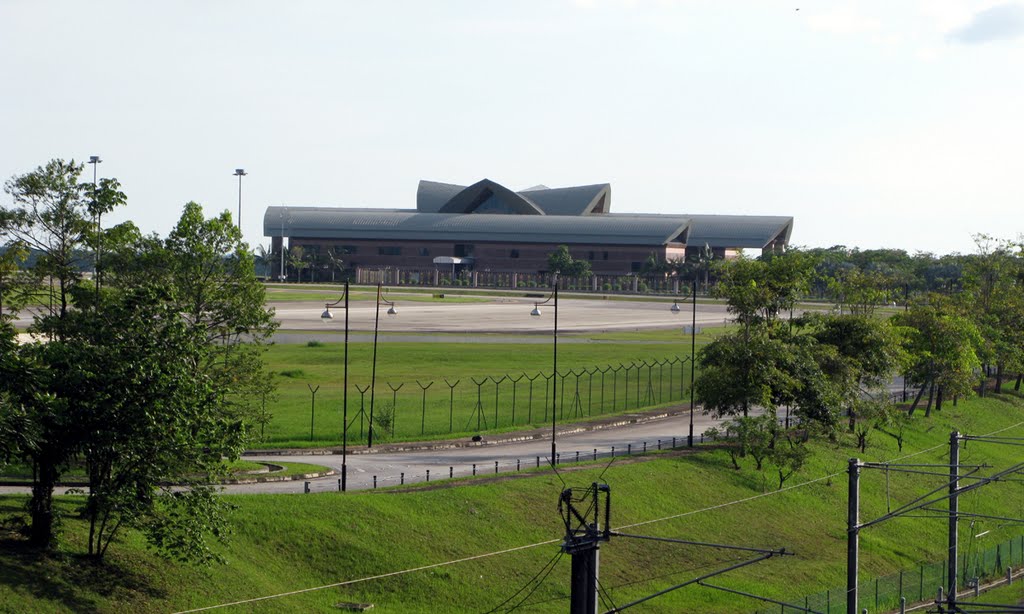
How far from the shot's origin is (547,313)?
158m

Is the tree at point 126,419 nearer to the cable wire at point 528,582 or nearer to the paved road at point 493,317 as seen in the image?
the cable wire at point 528,582

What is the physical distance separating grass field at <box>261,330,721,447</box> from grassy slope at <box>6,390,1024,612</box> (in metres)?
8.62

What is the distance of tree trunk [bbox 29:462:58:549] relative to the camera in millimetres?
33281

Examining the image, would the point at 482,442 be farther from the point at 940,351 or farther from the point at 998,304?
the point at 998,304

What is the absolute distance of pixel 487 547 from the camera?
43938 mm

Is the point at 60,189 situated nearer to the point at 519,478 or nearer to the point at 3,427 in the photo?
the point at 3,427

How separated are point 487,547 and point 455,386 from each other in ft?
109

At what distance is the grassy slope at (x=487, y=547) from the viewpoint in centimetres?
3412

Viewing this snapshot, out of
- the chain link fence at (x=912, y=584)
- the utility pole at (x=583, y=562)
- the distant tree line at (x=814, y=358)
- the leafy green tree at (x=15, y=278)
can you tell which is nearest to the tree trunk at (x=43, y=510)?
the leafy green tree at (x=15, y=278)

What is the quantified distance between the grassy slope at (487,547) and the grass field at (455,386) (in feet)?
28.3

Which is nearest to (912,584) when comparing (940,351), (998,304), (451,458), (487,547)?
(487,547)

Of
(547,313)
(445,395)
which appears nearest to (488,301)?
(547,313)

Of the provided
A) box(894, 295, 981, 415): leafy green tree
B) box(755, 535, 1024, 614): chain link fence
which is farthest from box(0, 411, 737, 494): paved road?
box(894, 295, 981, 415): leafy green tree

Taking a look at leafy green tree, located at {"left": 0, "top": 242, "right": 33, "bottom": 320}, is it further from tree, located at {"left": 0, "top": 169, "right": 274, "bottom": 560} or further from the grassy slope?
the grassy slope
